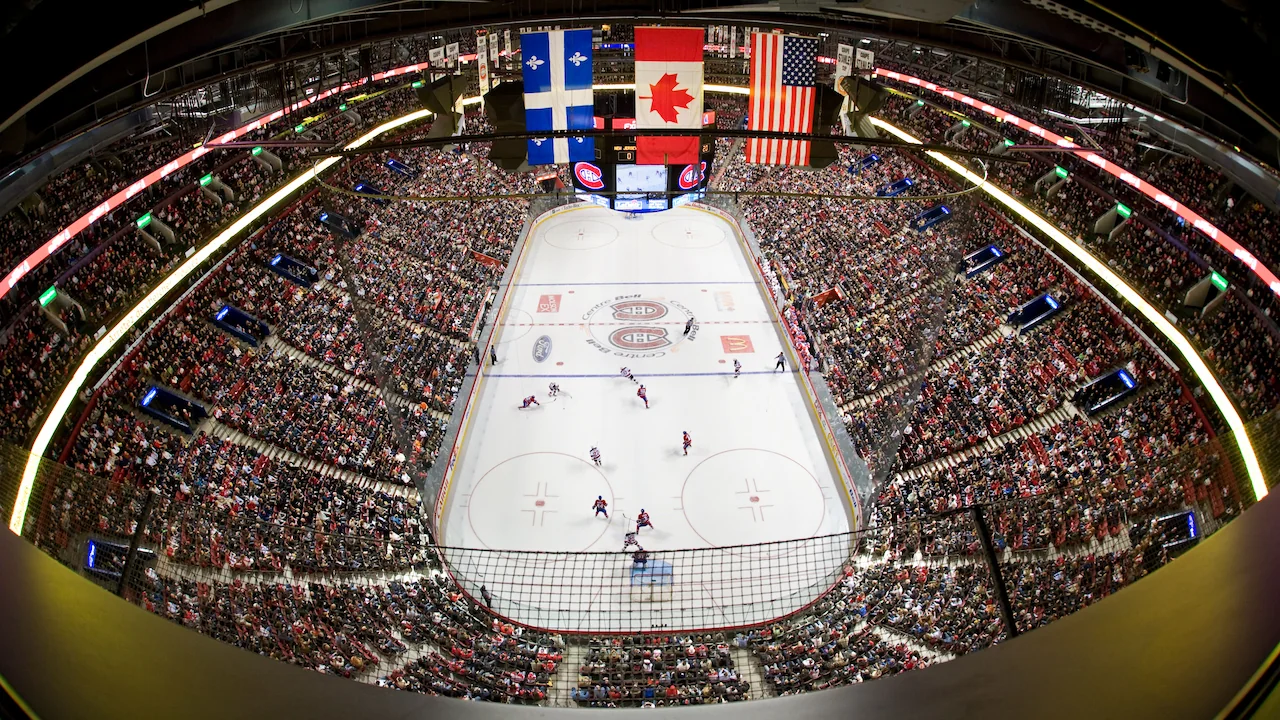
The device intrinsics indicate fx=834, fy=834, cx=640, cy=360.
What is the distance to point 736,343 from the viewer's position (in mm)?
27438

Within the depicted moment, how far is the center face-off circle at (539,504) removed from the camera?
1914 centimetres

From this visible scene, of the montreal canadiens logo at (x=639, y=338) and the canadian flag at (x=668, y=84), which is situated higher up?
the canadian flag at (x=668, y=84)

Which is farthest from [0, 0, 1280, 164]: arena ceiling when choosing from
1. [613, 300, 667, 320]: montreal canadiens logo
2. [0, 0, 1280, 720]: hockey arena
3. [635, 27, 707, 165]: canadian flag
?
[613, 300, 667, 320]: montreal canadiens logo

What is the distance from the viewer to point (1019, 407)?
21.7 metres

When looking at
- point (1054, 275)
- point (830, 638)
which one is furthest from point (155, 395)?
point (1054, 275)

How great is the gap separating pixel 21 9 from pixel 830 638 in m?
14.7

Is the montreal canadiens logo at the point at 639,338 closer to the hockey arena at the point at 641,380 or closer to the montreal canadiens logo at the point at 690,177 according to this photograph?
the hockey arena at the point at 641,380

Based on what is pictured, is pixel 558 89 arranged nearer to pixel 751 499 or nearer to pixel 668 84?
pixel 668 84

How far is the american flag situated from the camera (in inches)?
580

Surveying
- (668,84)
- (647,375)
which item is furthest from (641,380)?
(668,84)

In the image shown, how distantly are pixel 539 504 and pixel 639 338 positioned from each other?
29.4 ft

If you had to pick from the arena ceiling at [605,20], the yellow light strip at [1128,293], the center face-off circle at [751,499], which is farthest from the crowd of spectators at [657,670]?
the arena ceiling at [605,20]

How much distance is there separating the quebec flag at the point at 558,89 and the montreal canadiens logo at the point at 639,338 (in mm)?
12805

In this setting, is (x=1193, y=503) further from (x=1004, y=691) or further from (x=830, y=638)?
(x=830, y=638)
